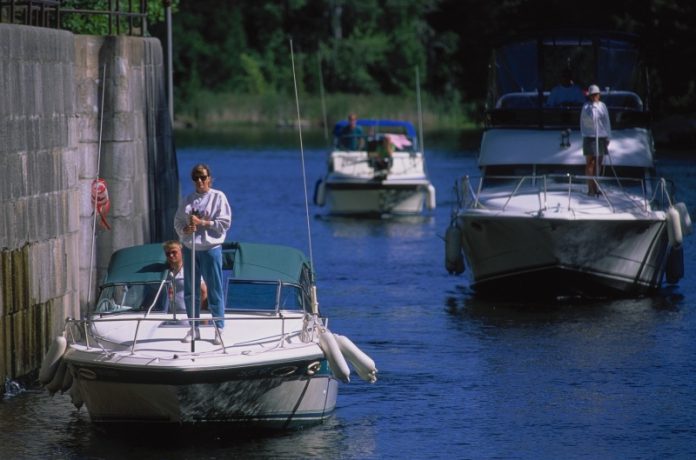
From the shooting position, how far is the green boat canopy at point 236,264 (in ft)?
56.8

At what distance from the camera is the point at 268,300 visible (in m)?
17.0

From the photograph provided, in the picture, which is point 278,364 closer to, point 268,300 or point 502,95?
point 268,300

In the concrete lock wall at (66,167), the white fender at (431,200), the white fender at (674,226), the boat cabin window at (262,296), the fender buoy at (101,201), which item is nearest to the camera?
the boat cabin window at (262,296)

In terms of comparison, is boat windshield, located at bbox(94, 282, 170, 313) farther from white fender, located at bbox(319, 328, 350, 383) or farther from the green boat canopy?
white fender, located at bbox(319, 328, 350, 383)

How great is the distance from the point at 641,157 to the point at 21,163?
12.6 metres

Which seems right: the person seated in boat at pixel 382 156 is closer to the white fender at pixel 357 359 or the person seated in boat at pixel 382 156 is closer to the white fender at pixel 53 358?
the white fender at pixel 357 359

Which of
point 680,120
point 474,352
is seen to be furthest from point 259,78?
point 474,352

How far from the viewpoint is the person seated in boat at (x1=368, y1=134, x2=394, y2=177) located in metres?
41.5

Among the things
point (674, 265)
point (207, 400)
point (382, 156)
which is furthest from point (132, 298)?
point (382, 156)

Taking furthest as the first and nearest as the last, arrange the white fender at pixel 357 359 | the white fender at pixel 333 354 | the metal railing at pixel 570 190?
1. the metal railing at pixel 570 190
2. the white fender at pixel 357 359
3. the white fender at pixel 333 354

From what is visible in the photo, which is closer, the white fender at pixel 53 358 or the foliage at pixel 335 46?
the white fender at pixel 53 358

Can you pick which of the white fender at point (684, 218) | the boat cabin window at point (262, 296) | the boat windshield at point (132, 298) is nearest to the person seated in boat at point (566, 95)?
the white fender at point (684, 218)

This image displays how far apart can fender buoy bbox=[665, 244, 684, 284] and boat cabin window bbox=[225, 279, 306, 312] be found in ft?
36.5

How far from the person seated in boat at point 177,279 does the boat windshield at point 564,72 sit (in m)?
12.8
